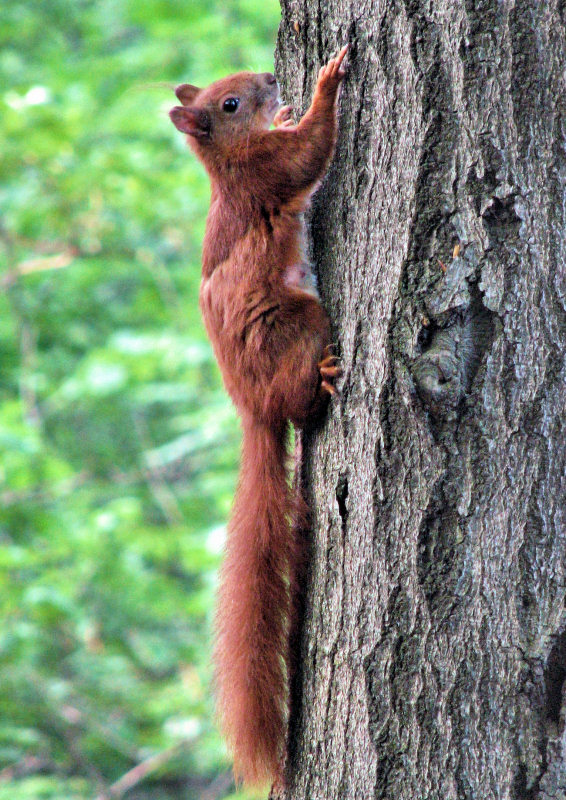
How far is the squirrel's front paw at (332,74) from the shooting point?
1484 mm

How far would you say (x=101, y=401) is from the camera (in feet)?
18.0

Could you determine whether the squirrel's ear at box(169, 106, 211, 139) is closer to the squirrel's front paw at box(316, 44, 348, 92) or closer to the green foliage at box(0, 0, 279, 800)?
the squirrel's front paw at box(316, 44, 348, 92)

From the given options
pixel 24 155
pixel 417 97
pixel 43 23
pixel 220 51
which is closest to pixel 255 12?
pixel 220 51

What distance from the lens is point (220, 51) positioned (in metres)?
4.22

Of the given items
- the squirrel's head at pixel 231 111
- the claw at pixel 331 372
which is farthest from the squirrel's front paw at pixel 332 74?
the squirrel's head at pixel 231 111

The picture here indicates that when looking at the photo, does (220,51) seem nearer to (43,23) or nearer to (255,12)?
(255,12)

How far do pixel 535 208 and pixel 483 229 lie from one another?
0.27 ft

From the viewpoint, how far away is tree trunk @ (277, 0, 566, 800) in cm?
121

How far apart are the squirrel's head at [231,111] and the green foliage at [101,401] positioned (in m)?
1.65

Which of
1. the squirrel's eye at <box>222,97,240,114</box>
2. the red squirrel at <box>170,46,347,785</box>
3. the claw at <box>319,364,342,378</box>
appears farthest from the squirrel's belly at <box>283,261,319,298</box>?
the squirrel's eye at <box>222,97,240,114</box>

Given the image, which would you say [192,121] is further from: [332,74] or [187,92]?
[332,74]

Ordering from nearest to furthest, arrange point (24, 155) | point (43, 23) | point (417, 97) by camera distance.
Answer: point (417, 97) → point (24, 155) → point (43, 23)

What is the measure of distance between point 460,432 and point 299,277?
60 centimetres

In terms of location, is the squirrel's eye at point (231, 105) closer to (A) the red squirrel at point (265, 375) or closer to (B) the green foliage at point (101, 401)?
(A) the red squirrel at point (265, 375)
